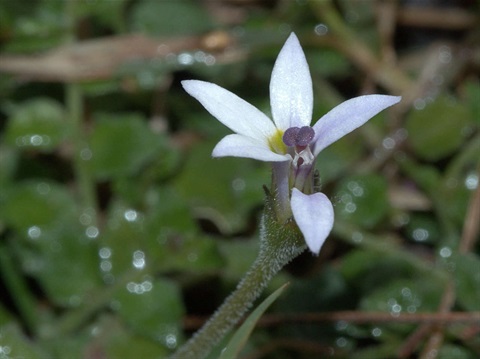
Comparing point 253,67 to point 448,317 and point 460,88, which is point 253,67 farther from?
point 448,317

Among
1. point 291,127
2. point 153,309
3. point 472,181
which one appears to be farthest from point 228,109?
point 472,181

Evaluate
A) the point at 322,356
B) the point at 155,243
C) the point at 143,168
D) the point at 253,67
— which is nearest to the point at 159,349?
the point at 155,243

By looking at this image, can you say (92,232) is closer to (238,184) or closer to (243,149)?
(238,184)

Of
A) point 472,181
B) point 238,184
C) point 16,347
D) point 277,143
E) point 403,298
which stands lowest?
point 16,347

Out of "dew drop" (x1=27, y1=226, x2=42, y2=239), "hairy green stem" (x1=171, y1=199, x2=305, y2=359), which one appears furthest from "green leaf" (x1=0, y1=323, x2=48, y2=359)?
"hairy green stem" (x1=171, y1=199, x2=305, y2=359)

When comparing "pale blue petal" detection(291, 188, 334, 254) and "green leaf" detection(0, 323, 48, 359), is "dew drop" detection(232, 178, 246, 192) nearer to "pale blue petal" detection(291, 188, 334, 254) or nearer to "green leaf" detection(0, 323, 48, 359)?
"green leaf" detection(0, 323, 48, 359)

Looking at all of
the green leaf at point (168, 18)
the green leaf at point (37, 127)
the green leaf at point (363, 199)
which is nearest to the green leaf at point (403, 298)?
the green leaf at point (363, 199)
